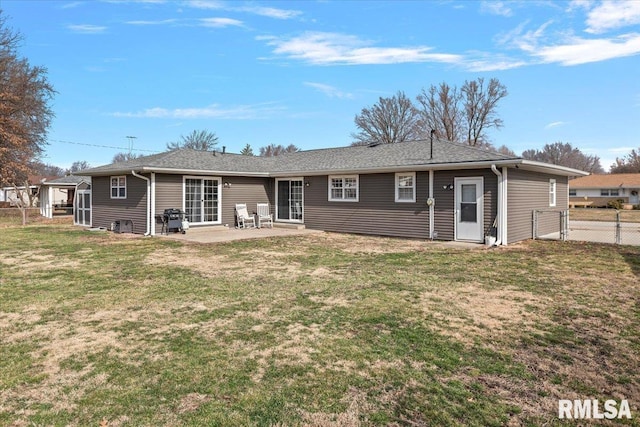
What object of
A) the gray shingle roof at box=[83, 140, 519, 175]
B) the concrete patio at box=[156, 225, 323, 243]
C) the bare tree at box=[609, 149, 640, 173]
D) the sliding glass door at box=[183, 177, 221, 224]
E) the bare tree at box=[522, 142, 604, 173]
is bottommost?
the concrete patio at box=[156, 225, 323, 243]

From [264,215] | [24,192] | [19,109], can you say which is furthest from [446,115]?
[24,192]

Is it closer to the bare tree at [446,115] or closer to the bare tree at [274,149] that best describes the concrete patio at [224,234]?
the bare tree at [446,115]

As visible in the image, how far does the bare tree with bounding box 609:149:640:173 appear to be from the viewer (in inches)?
1922

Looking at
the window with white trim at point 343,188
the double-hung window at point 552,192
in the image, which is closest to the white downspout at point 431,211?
the window with white trim at point 343,188

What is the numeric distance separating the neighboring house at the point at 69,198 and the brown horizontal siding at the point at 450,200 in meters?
15.1

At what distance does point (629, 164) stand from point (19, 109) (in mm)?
63721

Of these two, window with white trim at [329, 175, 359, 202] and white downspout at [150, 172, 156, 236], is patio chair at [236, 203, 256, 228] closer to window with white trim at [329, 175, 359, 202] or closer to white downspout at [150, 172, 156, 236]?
white downspout at [150, 172, 156, 236]

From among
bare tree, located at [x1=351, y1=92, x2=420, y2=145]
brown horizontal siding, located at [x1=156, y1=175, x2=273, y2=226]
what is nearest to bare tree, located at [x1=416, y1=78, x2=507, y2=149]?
bare tree, located at [x1=351, y1=92, x2=420, y2=145]

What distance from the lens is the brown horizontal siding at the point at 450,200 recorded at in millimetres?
10922

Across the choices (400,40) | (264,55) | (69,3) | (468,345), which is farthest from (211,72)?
(468,345)

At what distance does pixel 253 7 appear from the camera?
38.4 ft

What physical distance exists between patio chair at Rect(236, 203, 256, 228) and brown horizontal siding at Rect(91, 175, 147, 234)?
3484mm

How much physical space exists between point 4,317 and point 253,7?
412 inches

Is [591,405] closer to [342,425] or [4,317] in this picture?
[342,425]
